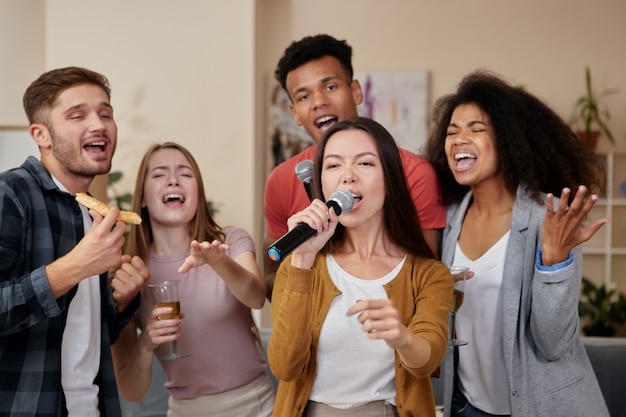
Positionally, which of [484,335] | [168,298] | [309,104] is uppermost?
[309,104]

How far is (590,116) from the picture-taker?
5234 millimetres

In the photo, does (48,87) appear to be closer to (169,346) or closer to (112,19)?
(169,346)

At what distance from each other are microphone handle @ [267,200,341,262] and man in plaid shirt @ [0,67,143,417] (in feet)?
1.68

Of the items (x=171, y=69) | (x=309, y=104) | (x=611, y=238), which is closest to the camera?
(x=309, y=104)

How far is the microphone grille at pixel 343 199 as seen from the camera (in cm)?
159

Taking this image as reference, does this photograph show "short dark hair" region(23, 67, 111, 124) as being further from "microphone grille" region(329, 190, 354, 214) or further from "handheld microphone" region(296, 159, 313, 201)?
"microphone grille" region(329, 190, 354, 214)

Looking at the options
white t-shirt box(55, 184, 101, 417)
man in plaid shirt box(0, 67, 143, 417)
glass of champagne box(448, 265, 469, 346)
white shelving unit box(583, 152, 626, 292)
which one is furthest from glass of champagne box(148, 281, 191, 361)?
white shelving unit box(583, 152, 626, 292)

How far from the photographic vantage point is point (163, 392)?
3100 millimetres

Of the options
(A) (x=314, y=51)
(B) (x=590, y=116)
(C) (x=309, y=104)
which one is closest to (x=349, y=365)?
(C) (x=309, y=104)

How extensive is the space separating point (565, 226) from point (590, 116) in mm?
3796

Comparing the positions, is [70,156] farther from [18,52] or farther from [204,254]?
[18,52]

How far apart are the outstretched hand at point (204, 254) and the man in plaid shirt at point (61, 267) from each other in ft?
0.57

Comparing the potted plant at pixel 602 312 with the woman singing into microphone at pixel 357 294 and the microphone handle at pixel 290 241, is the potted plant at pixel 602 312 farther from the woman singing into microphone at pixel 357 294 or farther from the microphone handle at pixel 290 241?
the microphone handle at pixel 290 241

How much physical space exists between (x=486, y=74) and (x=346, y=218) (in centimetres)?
91
